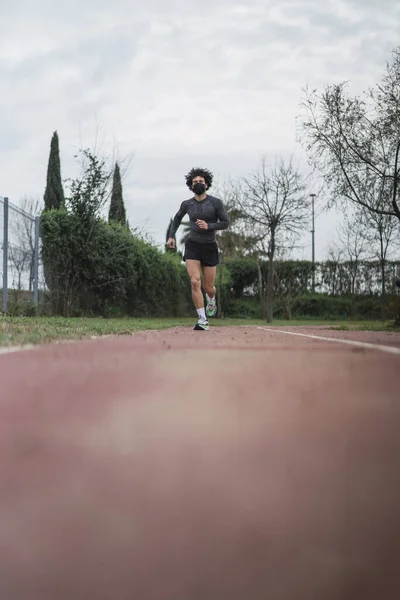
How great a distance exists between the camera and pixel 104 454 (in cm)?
113

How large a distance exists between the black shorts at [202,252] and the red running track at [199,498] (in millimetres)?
7073

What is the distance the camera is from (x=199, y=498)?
2.89 feet

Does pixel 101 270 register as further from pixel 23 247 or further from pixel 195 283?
pixel 195 283

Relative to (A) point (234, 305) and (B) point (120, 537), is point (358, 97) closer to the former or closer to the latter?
(A) point (234, 305)

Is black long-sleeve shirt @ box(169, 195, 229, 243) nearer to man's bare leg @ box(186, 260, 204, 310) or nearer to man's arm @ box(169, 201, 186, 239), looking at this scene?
man's arm @ box(169, 201, 186, 239)

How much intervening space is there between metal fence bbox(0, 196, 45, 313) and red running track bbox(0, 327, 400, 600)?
11.1 metres

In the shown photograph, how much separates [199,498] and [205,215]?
25.6ft

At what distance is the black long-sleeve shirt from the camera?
8562 mm

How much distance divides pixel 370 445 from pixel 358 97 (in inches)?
633

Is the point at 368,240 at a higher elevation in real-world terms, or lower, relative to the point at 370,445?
higher

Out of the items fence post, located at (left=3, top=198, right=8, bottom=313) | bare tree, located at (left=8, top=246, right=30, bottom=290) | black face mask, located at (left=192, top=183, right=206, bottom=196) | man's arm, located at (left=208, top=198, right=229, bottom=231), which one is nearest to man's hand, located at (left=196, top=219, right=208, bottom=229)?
man's arm, located at (left=208, top=198, right=229, bottom=231)

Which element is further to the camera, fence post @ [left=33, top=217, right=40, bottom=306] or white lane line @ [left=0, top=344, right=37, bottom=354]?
fence post @ [left=33, top=217, right=40, bottom=306]

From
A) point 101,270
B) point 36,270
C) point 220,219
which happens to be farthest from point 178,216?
point 101,270

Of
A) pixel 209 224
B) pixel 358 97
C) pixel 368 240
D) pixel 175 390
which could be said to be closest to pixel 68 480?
pixel 175 390
